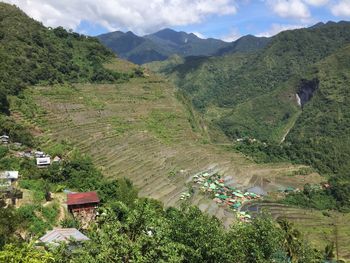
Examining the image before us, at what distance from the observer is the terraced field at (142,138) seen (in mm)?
40688

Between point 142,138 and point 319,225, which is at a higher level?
point 142,138

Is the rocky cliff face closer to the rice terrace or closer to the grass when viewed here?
the rice terrace

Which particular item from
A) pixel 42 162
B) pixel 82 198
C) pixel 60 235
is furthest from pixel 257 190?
pixel 60 235

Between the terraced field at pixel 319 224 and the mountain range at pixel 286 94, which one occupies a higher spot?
the mountain range at pixel 286 94

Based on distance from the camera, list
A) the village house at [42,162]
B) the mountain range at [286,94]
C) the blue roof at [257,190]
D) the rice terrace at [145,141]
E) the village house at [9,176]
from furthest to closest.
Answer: the mountain range at [286,94] < the blue roof at [257,190] < the rice terrace at [145,141] < the village house at [42,162] < the village house at [9,176]

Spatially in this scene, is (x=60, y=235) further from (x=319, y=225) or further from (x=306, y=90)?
(x=306, y=90)

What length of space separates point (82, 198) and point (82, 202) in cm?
46

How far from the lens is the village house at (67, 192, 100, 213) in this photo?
2766 centimetres

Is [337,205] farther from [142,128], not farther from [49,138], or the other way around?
[49,138]

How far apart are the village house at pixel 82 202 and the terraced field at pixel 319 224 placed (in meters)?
18.7

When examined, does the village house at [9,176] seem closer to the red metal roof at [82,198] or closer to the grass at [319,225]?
the red metal roof at [82,198]

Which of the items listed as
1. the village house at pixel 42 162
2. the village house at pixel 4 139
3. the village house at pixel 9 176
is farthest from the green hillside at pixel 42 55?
the village house at pixel 9 176

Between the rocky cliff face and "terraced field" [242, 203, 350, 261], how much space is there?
68039mm

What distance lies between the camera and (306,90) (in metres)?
119
